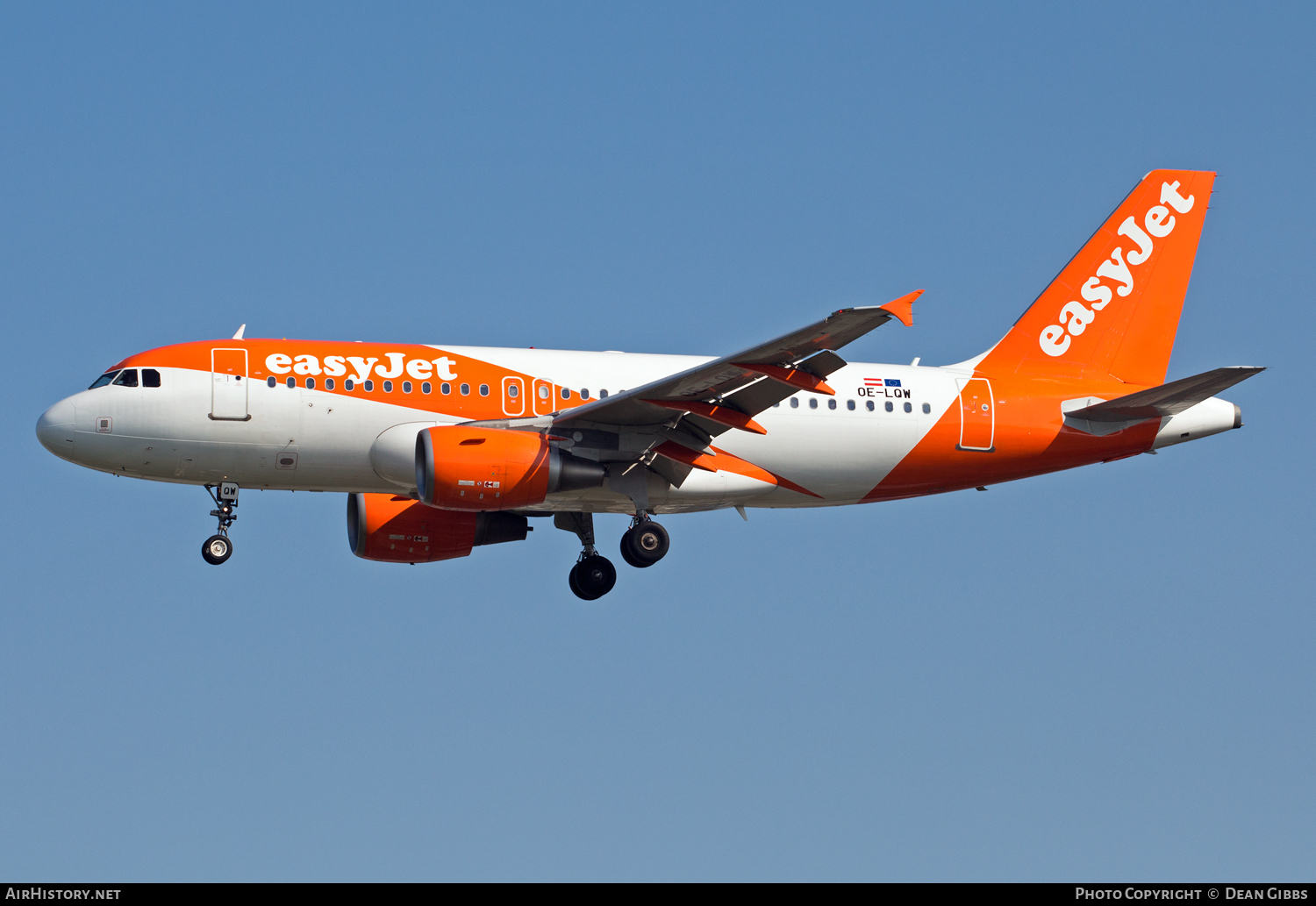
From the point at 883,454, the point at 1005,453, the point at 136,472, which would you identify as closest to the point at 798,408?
the point at 883,454

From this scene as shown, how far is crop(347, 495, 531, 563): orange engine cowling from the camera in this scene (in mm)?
36938

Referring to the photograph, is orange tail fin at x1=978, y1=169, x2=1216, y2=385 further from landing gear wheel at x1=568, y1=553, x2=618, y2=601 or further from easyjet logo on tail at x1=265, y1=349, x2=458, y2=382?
easyjet logo on tail at x1=265, y1=349, x2=458, y2=382

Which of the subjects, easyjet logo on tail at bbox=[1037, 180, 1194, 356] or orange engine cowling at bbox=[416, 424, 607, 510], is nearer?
orange engine cowling at bbox=[416, 424, 607, 510]

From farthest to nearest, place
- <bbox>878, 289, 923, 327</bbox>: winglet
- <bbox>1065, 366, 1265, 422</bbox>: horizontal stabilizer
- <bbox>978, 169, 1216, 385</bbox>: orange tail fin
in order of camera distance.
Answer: <bbox>978, 169, 1216, 385</bbox>: orange tail fin, <bbox>1065, 366, 1265, 422</bbox>: horizontal stabilizer, <bbox>878, 289, 923, 327</bbox>: winglet

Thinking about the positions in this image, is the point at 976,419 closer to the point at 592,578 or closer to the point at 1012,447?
the point at 1012,447

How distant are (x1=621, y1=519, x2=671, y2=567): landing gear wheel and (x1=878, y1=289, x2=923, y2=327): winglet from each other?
27.5ft

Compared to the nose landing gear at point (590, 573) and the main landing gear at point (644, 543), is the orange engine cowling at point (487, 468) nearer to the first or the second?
the main landing gear at point (644, 543)

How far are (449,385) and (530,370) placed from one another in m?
1.72

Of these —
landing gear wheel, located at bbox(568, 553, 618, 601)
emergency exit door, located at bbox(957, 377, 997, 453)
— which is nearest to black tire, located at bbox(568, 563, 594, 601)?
landing gear wheel, located at bbox(568, 553, 618, 601)

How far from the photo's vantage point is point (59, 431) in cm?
3228

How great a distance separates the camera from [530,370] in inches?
1331

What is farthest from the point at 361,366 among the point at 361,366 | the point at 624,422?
the point at 624,422

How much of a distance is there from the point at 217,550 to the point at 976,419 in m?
15.7

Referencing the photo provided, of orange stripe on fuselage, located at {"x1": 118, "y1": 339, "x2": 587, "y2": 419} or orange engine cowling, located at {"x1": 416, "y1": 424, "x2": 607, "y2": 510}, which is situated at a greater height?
orange stripe on fuselage, located at {"x1": 118, "y1": 339, "x2": 587, "y2": 419}
